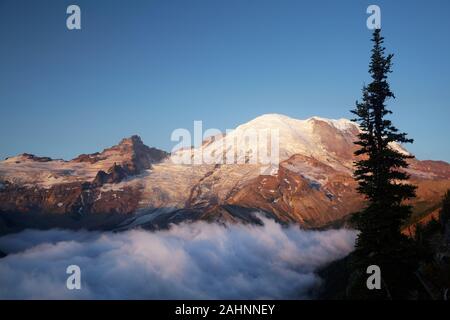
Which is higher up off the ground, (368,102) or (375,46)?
(375,46)

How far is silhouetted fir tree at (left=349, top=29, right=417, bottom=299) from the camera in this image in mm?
51188

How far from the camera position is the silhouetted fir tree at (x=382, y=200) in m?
51.2

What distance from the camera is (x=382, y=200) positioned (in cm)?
5212

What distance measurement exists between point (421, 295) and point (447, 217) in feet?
86.5
